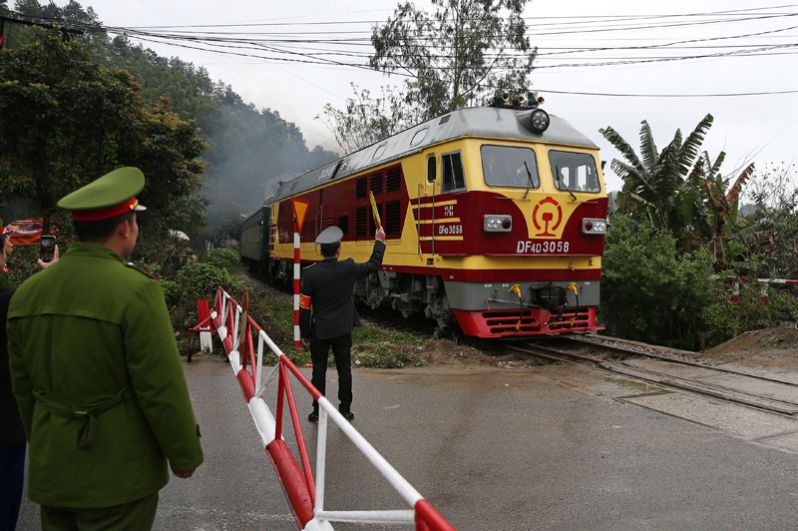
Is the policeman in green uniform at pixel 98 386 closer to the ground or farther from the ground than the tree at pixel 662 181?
closer to the ground

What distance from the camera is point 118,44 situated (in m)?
61.7

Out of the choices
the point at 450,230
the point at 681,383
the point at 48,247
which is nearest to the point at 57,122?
the point at 450,230

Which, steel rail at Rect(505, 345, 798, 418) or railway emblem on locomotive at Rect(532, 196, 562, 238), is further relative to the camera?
railway emblem on locomotive at Rect(532, 196, 562, 238)

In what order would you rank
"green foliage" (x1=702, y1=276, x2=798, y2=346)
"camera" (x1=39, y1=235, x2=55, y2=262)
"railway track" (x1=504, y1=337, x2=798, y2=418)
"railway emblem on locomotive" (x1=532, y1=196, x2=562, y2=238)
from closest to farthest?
1. "camera" (x1=39, y1=235, x2=55, y2=262)
2. "railway track" (x1=504, y1=337, x2=798, y2=418)
3. "railway emblem on locomotive" (x1=532, y1=196, x2=562, y2=238)
4. "green foliage" (x1=702, y1=276, x2=798, y2=346)

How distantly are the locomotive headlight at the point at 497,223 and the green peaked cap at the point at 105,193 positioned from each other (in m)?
7.37

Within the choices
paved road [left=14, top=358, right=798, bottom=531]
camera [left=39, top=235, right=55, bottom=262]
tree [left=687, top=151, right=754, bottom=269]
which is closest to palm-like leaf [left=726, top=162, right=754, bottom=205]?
tree [left=687, top=151, right=754, bottom=269]

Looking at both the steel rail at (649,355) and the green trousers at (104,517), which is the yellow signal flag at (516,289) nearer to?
the steel rail at (649,355)

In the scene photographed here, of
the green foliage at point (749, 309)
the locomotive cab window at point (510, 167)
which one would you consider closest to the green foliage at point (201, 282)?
the locomotive cab window at point (510, 167)

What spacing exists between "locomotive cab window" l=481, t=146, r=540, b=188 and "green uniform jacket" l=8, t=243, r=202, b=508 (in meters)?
7.78

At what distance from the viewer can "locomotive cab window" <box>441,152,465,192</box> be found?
32.2 feet

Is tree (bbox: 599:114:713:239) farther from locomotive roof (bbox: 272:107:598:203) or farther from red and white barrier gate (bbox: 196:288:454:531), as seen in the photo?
red and white barrier gate (bbox: 196:288:454:531)

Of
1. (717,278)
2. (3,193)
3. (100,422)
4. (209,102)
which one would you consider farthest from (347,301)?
(209,102)

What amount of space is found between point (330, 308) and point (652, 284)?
840 centimetres

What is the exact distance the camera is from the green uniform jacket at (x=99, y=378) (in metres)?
2.28
